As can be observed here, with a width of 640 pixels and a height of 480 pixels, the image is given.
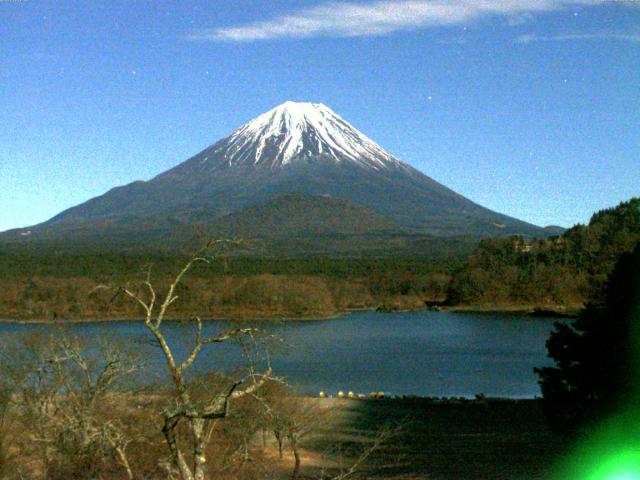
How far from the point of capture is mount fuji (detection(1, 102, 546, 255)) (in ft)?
337

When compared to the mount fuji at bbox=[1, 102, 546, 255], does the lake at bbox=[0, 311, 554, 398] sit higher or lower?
lower

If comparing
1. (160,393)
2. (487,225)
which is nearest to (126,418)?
(160,393)

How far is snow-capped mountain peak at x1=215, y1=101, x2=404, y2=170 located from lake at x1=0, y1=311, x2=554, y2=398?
280ft

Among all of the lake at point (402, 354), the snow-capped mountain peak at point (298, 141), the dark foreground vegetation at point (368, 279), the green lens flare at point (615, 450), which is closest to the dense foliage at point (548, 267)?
the dark foreground vegetation at point (368, 279)

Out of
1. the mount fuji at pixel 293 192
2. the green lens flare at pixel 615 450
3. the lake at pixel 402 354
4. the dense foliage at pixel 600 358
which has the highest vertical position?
the mount fuji at pixel 293 192

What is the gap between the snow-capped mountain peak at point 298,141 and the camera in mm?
133000

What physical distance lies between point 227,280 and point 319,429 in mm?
34699

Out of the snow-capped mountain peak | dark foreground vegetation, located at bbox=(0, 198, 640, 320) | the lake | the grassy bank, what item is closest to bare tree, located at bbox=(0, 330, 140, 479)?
the lake

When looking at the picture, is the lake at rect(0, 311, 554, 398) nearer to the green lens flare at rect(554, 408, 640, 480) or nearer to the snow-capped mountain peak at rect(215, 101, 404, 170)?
the green lens flare at rect(554, 408, 640, 480)

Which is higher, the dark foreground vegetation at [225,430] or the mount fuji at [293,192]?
the mount fuji at [293,192]

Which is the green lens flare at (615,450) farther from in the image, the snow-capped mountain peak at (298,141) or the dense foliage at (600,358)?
the snow-capped mountain peak at (298,141)

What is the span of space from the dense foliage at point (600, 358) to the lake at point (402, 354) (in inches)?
223

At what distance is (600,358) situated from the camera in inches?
408

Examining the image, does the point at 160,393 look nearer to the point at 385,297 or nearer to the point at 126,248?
the point at 385,297
